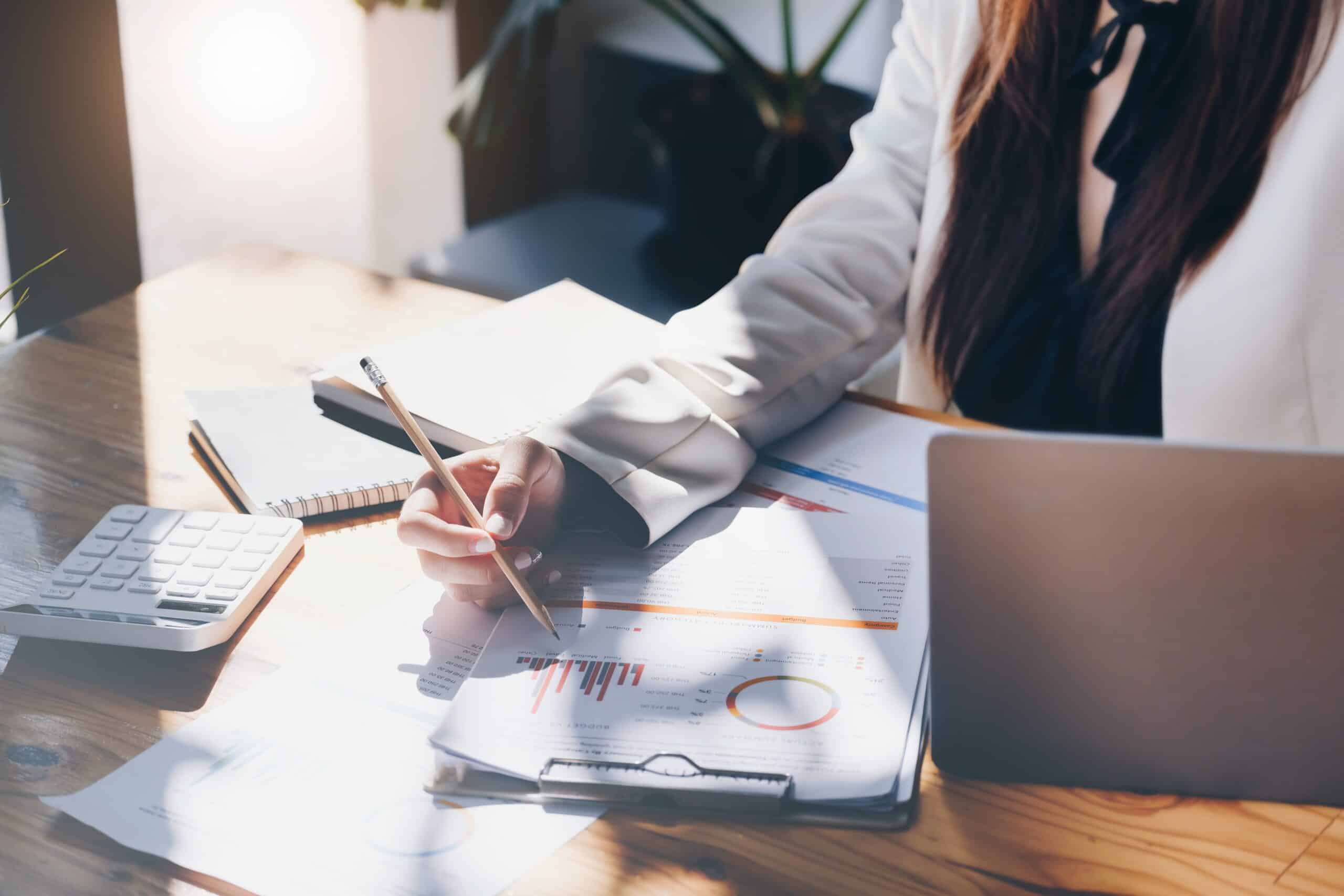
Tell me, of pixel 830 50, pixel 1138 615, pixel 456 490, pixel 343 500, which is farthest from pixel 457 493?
pixel 830 50

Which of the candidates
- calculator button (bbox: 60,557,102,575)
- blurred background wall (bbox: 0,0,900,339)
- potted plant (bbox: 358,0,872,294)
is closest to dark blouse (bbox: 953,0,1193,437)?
calculator button (bbox: 60,557,102,575)

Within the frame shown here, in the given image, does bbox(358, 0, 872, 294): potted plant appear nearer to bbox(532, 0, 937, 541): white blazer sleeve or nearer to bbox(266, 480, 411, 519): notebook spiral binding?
bbox(532, 0, 937, 541): white blazer sleeve

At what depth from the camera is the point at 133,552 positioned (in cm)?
77

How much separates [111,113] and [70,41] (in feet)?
0.26

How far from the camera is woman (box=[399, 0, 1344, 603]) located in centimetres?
85

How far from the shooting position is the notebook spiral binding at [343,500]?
2.75 ft

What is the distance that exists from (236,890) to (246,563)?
262 mm

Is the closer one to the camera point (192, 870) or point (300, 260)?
point (192, 870)

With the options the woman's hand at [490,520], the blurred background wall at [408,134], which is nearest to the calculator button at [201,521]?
the woman's hand at [490,520]

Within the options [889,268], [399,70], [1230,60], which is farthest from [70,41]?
[399,70]

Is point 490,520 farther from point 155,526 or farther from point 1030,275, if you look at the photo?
point 1030,275

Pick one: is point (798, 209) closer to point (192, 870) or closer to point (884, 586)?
point (884, 586)

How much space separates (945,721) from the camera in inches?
24.0

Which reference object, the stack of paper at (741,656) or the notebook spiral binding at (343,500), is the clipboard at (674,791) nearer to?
the stack of paper at (741,656)
